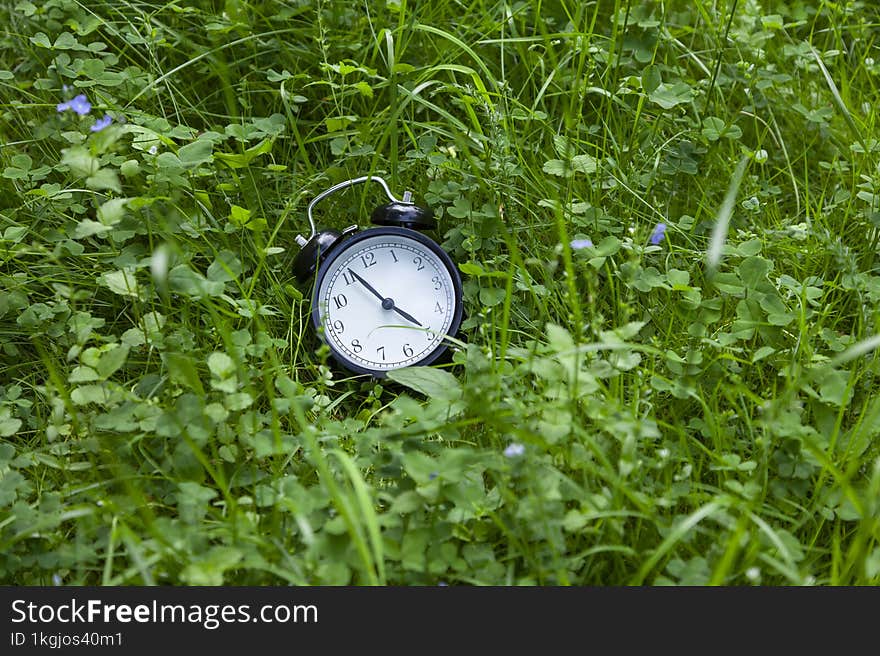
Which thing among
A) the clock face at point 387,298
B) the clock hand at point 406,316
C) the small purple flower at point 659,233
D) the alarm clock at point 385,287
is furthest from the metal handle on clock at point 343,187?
the small purple flower at point 659,233

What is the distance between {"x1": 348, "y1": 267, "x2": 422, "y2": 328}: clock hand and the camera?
105 inches

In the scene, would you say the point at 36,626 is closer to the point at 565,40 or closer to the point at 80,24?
the point at 80,24

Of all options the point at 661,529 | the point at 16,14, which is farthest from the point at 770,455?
the point at 16,14

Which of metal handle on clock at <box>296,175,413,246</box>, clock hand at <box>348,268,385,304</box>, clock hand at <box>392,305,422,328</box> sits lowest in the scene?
clock hand at <box>392,305,422,328</box>

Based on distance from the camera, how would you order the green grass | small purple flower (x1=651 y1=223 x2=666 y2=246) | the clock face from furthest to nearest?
the clock face → small purple flower (x1=651 y1=223 x2=666 y2=246) → the green grass

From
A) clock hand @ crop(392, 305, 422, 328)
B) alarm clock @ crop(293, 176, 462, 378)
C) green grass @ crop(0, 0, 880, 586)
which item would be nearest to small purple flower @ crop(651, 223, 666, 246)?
green grass @ crop(0, 0, 880, 586)

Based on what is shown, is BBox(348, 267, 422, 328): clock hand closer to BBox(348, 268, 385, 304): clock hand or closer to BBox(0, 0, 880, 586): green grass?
BBox(348, 268, 385, 304): clock hand

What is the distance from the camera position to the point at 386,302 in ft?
8.79

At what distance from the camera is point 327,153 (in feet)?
10.4

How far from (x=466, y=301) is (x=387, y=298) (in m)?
0.23

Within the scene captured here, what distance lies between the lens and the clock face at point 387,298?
2648mm

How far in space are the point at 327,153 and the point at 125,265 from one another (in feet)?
3.03

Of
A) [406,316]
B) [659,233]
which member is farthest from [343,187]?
[659,233]

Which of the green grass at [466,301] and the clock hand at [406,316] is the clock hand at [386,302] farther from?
the green grass at [466,301]
